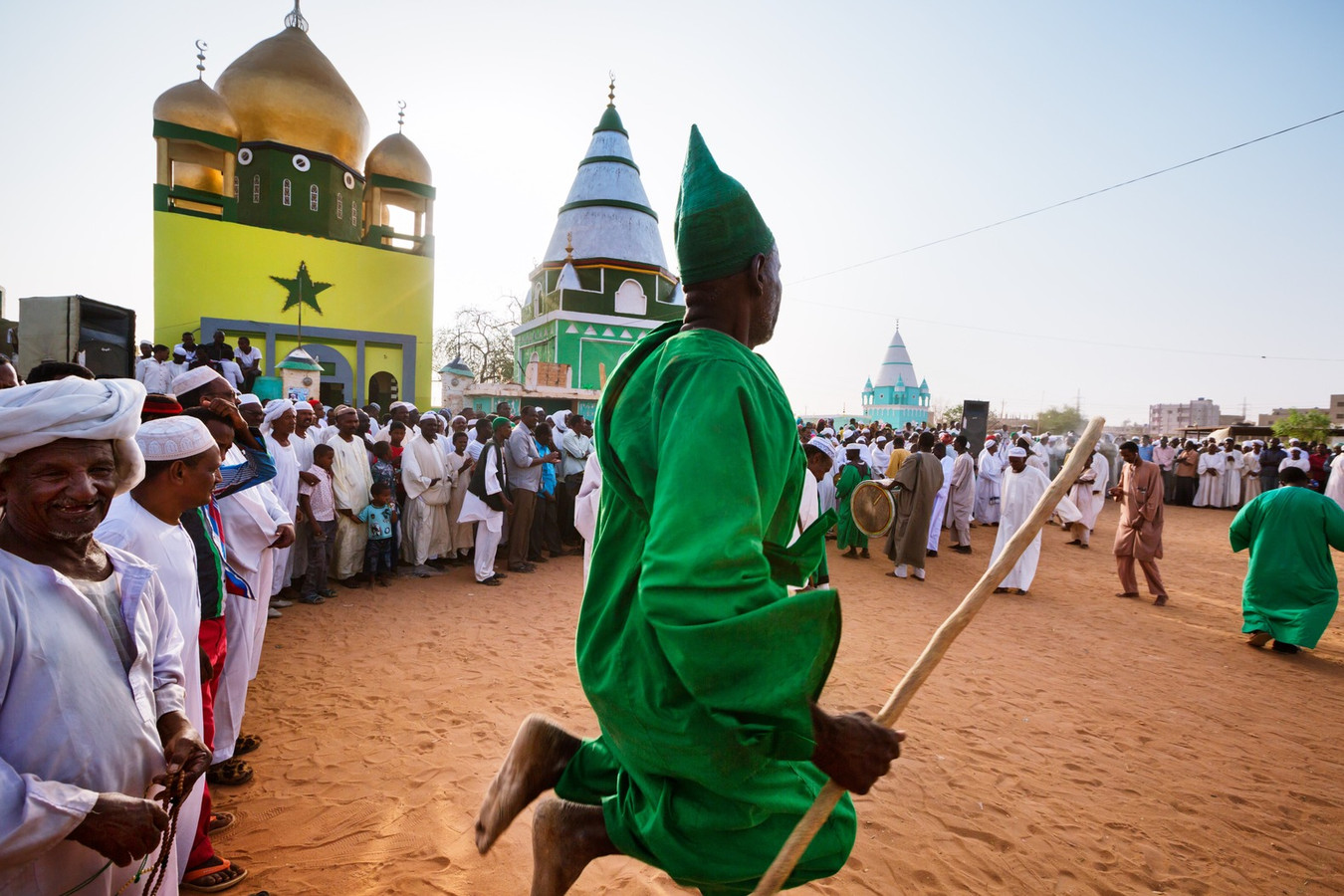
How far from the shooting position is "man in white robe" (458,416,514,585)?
322 inches

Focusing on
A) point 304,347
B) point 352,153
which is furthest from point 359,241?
point 304,347

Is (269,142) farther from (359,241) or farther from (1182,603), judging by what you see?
(1182,603)

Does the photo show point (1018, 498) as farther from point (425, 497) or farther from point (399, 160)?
point (399, 160)

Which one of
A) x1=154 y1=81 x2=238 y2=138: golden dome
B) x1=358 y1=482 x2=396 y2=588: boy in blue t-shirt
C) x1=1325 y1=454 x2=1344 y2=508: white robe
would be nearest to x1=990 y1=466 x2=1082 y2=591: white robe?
x1=1325 y1=454 x2=1344 y2=508: white robe

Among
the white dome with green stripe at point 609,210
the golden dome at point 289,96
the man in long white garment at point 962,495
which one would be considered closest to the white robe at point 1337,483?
the man in long white garment at point 962,495

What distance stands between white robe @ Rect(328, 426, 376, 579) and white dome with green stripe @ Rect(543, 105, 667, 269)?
21.7 metres

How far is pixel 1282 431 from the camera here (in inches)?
1157

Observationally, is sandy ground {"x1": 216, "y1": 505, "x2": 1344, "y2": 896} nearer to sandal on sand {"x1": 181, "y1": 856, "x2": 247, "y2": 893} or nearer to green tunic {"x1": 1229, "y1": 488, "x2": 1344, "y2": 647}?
sandal on sand {"x1": 181, "y1": 856, "x2": 247, "y2": 893}

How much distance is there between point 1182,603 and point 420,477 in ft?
32.5

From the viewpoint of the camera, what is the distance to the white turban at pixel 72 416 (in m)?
1.50

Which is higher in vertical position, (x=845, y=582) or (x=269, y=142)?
(x=269, y=142)

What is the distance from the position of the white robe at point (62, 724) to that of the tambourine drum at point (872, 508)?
5.97 metres

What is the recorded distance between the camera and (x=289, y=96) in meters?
20.3

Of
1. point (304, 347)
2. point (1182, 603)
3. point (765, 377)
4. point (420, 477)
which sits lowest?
point (1182, 603)
